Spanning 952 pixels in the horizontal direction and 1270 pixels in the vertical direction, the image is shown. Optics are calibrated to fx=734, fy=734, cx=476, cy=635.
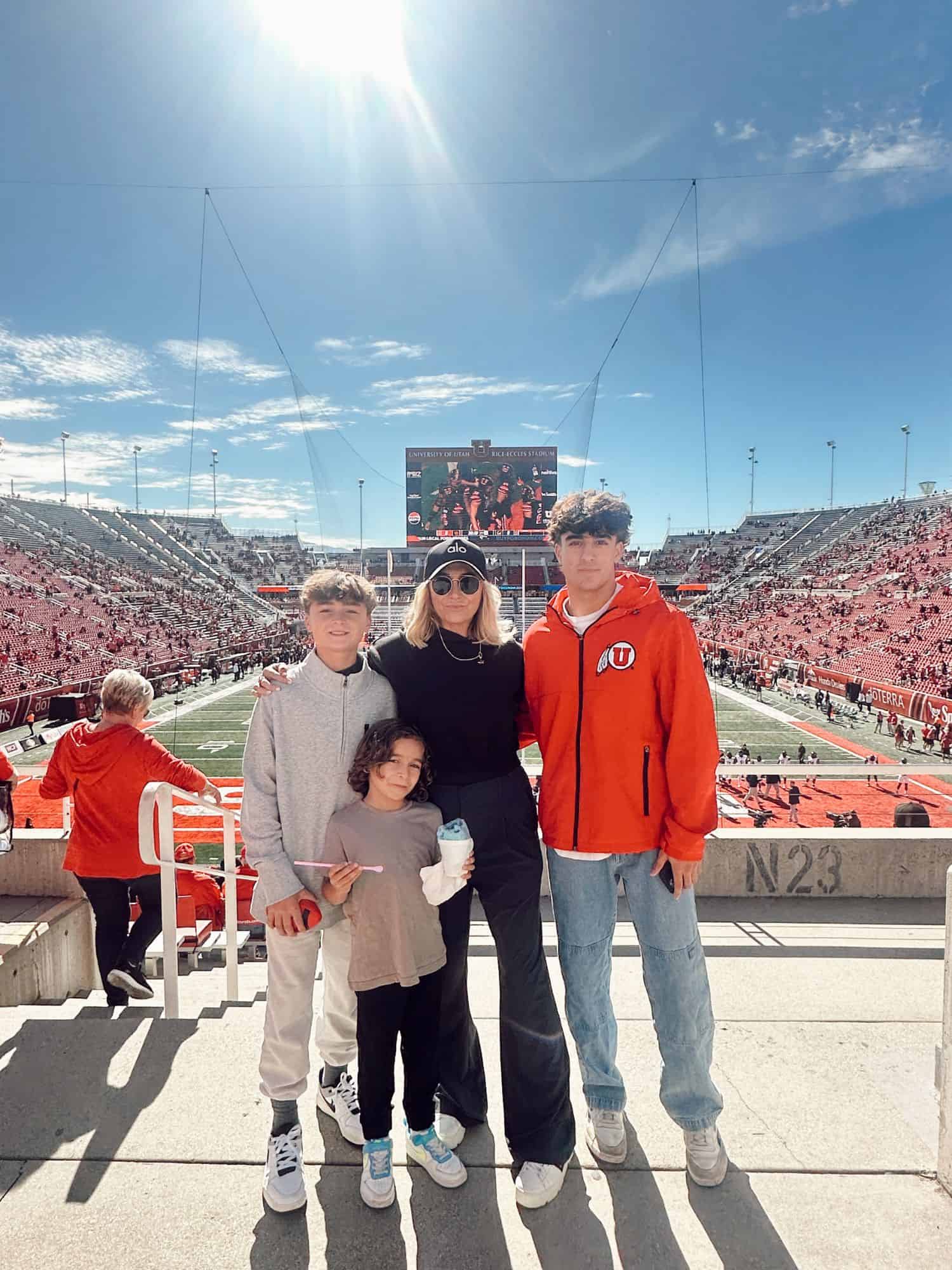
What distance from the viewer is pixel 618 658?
1894mm

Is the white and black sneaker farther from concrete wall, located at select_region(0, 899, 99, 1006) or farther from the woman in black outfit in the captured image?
the woman in black outfit

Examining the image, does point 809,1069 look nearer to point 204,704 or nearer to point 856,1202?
point 856,1202

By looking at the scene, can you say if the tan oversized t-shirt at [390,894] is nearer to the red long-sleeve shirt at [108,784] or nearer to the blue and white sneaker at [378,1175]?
the blue and white sneaker at [378,1175]

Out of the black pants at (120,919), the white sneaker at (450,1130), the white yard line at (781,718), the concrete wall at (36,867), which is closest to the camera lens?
the white sneaker at (450,1130)

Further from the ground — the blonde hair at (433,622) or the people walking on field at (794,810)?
the blonde hair at (433,622)

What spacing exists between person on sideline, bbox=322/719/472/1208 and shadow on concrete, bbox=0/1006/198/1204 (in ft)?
2.11

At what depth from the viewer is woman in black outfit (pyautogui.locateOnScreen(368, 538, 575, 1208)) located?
1.85 metres

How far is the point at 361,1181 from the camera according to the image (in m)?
1.73

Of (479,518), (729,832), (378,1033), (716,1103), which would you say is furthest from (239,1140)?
(479,518)

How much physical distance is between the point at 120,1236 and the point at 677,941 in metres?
1.41

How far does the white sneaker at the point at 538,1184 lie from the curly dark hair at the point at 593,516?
1542 millimetres

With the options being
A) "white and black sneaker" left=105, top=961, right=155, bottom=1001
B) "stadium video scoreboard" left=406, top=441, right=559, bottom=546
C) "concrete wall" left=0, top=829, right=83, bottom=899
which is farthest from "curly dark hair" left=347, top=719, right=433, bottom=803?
"stadium video scoreboard" left=406, top=441, right=559, bottom=546

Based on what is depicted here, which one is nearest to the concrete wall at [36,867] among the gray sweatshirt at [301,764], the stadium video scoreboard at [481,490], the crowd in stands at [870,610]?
the gray sweatshirt at [301,764]

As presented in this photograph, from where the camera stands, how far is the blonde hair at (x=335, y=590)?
192 cm
